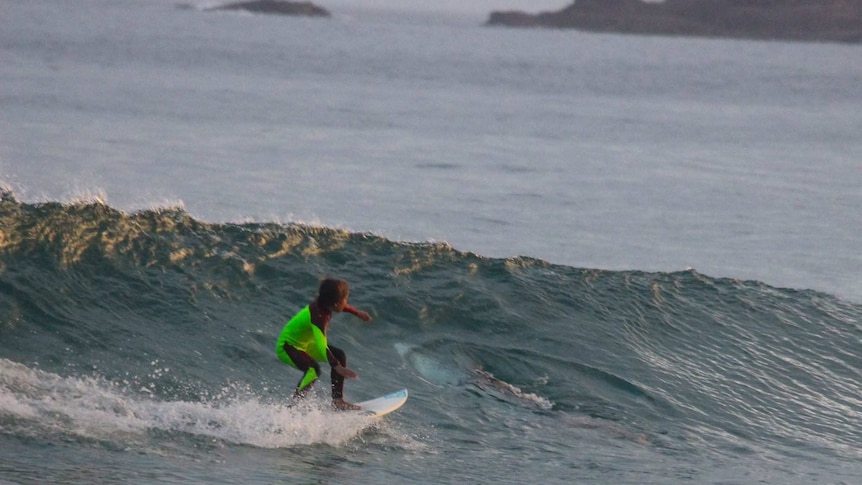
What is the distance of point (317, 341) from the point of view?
8.20 m

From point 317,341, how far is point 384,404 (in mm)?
1052

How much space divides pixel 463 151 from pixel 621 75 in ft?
139

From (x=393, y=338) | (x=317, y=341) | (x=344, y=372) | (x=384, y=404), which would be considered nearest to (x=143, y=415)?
(x=317, y=341)

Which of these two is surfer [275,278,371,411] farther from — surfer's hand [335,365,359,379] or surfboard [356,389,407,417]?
surfboard [356,389,407,417]

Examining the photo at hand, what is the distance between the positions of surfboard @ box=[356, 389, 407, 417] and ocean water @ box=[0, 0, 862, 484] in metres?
0.12

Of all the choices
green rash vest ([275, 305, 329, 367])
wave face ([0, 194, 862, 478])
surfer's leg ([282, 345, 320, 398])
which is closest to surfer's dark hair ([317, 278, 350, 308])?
green rash vest ([275, 305, 329, 367])

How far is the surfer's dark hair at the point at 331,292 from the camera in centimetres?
817

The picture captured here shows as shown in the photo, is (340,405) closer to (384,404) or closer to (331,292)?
(384,404)

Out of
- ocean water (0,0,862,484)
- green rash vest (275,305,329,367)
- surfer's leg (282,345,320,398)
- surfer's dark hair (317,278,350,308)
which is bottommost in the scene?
ocean water (0,0,862,484)

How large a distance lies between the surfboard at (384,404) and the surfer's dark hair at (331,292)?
1.06 m

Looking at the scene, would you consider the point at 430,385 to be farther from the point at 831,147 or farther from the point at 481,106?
the point at 481,106

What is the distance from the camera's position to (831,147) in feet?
123

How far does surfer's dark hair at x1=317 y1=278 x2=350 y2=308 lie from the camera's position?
8.17 m

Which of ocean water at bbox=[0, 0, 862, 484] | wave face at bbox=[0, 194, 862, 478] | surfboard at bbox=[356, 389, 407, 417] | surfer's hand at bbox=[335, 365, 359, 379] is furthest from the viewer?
wave face at bbox=[0, 194, 862, 478]
